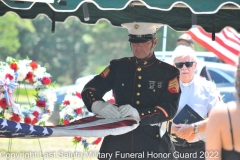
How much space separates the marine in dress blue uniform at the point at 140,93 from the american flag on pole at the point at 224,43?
5.57 meters

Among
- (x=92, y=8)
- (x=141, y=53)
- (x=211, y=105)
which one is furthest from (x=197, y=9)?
(x=92, y=8)

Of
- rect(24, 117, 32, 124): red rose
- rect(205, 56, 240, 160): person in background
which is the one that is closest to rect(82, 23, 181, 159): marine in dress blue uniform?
rect(205, 56, 240, 160): person in background

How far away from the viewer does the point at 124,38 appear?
152 ft

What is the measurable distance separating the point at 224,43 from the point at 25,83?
4385 millimetres

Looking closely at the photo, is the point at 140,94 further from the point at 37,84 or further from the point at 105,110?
the point at 37,84

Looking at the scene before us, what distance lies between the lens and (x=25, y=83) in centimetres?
916

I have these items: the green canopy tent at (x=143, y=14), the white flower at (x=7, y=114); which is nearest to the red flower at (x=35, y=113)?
the white flower at (x=7, y=114)

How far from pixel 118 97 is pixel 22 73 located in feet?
8.42

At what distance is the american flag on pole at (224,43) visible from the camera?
12188 mm

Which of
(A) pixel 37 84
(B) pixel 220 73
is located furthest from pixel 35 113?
(B) pixel 220 73

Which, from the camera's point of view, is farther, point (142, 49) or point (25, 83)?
point (25, 83)

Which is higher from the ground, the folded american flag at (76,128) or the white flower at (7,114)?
the folded american flag at (76,128)

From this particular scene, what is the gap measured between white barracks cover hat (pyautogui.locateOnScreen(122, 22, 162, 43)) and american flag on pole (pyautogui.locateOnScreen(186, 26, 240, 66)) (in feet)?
18.0

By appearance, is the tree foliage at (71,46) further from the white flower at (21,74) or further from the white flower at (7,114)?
the white flower at (7,114)
